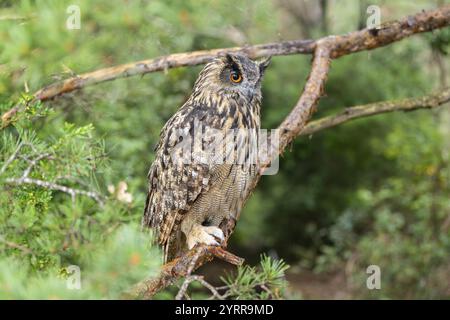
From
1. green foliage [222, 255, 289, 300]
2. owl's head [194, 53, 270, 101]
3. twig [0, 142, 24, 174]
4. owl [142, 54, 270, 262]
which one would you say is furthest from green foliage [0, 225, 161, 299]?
owl's head [194, 53, 270, 101]

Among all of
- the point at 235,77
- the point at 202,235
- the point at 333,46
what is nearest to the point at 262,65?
the point at 235,77

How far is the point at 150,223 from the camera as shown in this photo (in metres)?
3.31

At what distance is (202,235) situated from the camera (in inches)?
125

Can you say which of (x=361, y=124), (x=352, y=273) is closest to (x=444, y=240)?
(x=352, y=273)

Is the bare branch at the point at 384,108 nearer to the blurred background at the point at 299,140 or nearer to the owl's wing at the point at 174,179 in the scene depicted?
the blurred background at the point at 299,140

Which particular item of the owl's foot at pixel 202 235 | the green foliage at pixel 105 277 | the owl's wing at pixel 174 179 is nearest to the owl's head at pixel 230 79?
the owl's wing at pixel 174 179

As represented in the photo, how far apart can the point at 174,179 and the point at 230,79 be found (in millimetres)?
636

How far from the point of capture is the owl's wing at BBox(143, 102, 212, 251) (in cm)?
316

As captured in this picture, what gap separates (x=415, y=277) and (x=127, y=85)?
324cm

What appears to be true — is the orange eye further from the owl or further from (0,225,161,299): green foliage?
(0,225,161,299): green foliage

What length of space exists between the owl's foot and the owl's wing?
106 mm

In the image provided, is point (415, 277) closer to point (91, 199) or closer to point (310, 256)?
point (310, 256)

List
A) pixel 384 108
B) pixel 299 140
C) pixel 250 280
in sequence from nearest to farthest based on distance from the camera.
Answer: pixel 250 280 → pixel 384 108 → pixel 299 140

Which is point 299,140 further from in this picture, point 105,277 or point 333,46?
point 105,277
